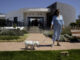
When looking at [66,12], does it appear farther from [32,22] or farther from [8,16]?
[8,16]

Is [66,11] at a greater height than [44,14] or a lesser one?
greater

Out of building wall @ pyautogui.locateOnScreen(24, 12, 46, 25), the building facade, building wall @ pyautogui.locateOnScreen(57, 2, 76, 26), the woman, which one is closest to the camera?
the woman

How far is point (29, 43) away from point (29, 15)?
32.1 metres

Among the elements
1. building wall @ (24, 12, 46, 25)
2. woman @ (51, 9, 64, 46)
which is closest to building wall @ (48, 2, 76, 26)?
building wall @ (24, 12, 46, 25)

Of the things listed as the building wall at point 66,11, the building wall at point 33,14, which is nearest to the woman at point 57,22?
the building wall at point 66,11

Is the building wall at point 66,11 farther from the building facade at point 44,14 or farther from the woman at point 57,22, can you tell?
the woman at point 57,22

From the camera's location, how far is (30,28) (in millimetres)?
36688

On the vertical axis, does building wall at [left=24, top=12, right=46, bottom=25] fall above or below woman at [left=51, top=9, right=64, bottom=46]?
above

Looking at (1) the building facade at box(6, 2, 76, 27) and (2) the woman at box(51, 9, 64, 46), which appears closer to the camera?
(2) the woman at box(51, 9, 64, 46)

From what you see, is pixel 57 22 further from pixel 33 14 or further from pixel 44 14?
pixel 44 14

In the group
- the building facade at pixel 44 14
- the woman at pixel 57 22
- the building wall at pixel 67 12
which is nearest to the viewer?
the woman at pixel 57 22

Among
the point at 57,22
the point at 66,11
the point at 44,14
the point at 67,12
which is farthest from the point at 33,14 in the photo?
the point at 57,22

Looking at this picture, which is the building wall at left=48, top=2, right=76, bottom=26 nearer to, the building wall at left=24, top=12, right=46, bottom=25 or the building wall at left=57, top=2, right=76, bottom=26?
the building wall at left=57, top=2, right=76, bottom=26

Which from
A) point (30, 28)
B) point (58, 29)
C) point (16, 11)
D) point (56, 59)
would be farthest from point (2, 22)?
point (56, 59)
